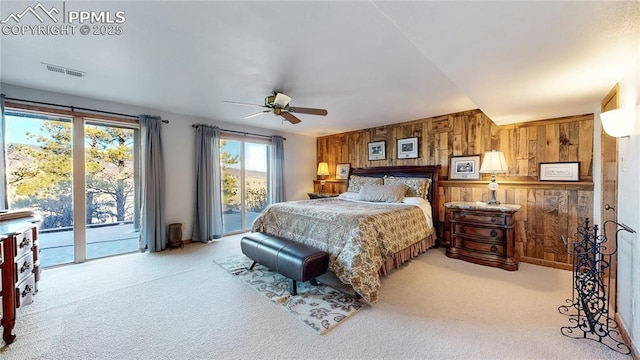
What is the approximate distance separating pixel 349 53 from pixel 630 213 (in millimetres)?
2486

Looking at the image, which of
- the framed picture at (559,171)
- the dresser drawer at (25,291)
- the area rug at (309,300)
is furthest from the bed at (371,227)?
the dresser drawer at (25,291)

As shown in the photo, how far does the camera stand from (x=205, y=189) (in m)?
4.66

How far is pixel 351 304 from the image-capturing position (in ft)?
7.81

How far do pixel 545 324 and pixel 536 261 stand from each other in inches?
75.7

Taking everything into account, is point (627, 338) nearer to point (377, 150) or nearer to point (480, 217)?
point (480, 217)

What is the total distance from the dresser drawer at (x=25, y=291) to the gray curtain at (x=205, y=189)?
2.37 meters

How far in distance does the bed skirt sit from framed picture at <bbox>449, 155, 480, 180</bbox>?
42.2 inches

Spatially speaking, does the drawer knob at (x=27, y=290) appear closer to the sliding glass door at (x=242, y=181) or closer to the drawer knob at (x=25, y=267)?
the drawer knob at (x=25, y=267)

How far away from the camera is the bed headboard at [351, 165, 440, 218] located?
4.35m

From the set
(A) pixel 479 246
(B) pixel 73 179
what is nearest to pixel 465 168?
(A) pixel 479 246

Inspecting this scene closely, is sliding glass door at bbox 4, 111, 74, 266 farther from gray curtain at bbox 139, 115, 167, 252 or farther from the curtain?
gray curtain at bbox 139, 115, 167, 252

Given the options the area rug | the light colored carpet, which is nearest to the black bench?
the area rug

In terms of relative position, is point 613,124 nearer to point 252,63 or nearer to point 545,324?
point 545,324

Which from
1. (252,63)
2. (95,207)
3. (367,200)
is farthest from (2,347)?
(367,200)
